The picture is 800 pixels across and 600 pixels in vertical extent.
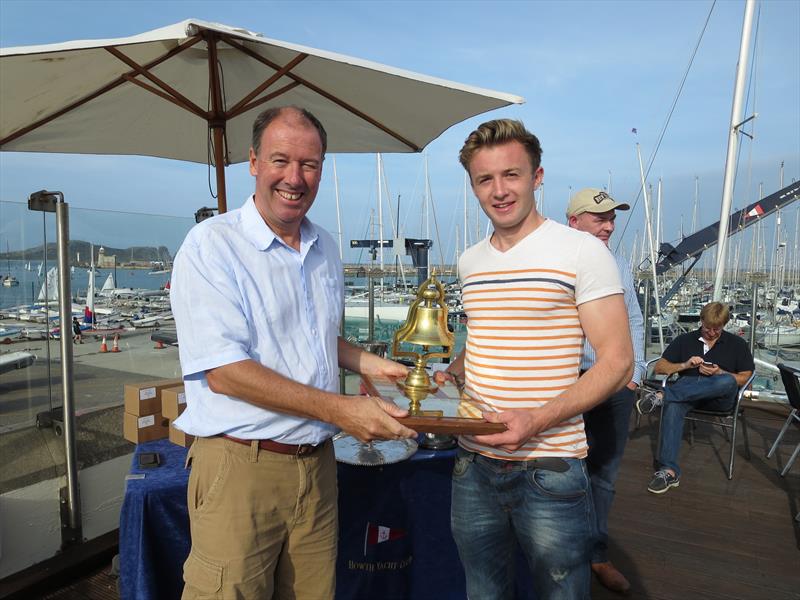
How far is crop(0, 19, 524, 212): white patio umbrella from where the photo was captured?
2.43 m

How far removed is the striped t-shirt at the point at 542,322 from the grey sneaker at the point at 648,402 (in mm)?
4906

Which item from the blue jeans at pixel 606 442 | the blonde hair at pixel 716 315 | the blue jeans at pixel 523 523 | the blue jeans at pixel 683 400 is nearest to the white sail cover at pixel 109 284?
the blue jeans at pixel 523 523

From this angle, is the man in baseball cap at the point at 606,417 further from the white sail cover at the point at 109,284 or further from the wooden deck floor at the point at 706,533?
the white sail cover at the point at 109,284

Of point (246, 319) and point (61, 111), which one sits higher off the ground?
point (61, 111)

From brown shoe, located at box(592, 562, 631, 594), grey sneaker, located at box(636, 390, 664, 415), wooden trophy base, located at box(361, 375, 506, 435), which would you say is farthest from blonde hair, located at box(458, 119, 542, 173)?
grey sneaker, located at box(636, 390, 664, 415)

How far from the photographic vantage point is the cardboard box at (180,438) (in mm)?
2523

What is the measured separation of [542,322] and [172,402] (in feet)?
6.47

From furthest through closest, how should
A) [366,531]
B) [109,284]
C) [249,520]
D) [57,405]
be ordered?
[109,284]
[57,405]
[366,531]
[249,520]

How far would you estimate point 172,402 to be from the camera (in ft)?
8.56

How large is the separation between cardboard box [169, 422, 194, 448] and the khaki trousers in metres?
0.90

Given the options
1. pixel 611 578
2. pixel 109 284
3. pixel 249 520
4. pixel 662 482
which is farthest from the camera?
pixel 662 482

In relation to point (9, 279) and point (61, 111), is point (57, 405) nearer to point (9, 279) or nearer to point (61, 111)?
point (9, 279)

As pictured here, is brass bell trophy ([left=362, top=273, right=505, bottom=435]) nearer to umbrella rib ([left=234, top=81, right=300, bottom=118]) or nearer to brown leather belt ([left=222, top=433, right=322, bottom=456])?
brown leather belt ([left=222, top=433, right=322, bottom=456])

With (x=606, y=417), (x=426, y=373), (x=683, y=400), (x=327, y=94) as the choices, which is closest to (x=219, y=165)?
(x=327, y=94)
